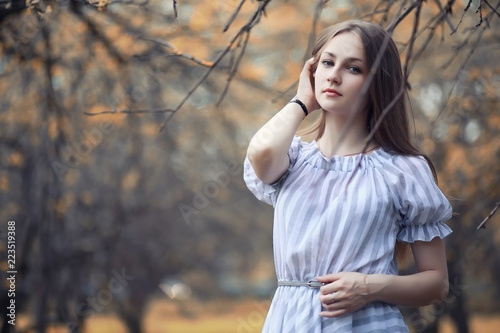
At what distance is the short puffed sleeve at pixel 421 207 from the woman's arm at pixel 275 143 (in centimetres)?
30

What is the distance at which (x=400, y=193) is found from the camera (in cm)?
141

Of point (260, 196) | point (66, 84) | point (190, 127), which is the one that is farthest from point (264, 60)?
point (260, 196)

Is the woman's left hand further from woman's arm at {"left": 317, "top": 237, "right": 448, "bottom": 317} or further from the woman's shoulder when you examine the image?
the woman's shoulder

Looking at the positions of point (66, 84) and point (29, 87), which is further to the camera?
point (66, 84)

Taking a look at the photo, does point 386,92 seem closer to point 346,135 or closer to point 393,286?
point 346,135

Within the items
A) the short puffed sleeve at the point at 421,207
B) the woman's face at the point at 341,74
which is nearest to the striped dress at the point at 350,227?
the short puffed sleeve at the point at 421,207

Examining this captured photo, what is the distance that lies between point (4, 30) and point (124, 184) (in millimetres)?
4249

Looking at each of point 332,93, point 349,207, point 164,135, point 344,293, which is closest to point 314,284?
point 344,293

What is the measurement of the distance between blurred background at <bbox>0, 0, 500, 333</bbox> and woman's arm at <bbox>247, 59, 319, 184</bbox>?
0.90 feet

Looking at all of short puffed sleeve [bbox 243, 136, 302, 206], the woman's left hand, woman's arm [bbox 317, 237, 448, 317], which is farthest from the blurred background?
the woman's left hand

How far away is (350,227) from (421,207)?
7.1 inches

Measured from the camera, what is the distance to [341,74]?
144 cm

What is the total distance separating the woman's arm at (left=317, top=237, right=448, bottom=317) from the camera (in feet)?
4.35

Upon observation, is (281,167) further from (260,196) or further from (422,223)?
(422,223)
